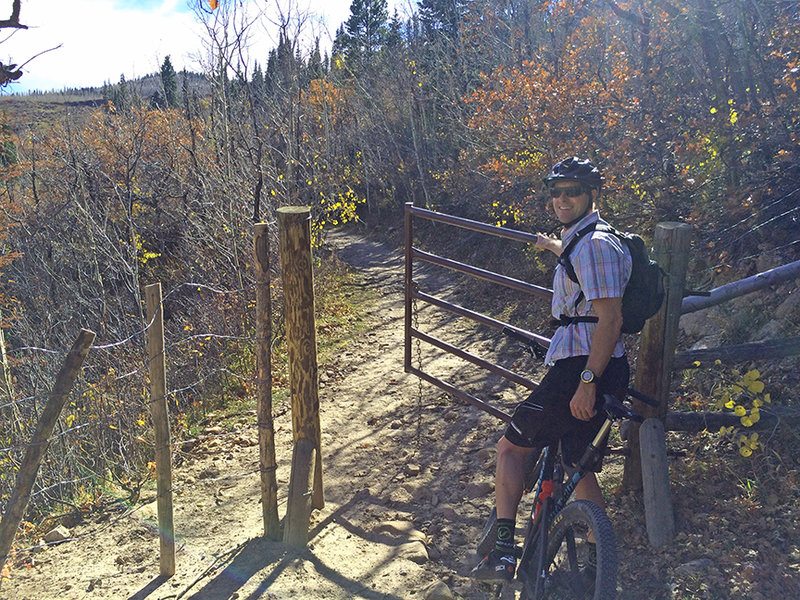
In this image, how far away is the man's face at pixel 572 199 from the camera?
9.41 feet

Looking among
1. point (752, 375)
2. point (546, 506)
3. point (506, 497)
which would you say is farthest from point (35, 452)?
point (752, 375)

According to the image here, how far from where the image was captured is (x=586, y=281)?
105 inches

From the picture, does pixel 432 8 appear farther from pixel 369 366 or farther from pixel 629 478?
pixel 629 478

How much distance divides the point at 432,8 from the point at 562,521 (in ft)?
89.6

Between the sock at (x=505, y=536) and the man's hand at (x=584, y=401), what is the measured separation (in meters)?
0.72

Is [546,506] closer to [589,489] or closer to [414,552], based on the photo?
[589,489]

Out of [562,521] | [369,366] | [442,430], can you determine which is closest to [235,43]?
[369,366]

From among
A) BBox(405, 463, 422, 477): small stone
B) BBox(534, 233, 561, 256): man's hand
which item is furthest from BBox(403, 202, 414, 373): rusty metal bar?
BBox(534, 233, 561, 256): man's hand

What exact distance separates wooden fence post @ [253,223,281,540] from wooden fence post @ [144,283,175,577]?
532mm

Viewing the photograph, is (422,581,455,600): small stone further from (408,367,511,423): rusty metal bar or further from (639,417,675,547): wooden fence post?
(408,367,511,423): rusty metal bar

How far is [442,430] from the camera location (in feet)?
18.5

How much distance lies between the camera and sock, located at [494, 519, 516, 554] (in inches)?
120

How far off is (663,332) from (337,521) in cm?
244

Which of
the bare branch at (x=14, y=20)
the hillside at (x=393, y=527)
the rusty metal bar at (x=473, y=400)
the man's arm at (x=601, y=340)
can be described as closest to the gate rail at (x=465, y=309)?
the rusty metal bar at (x=473, y=400)
